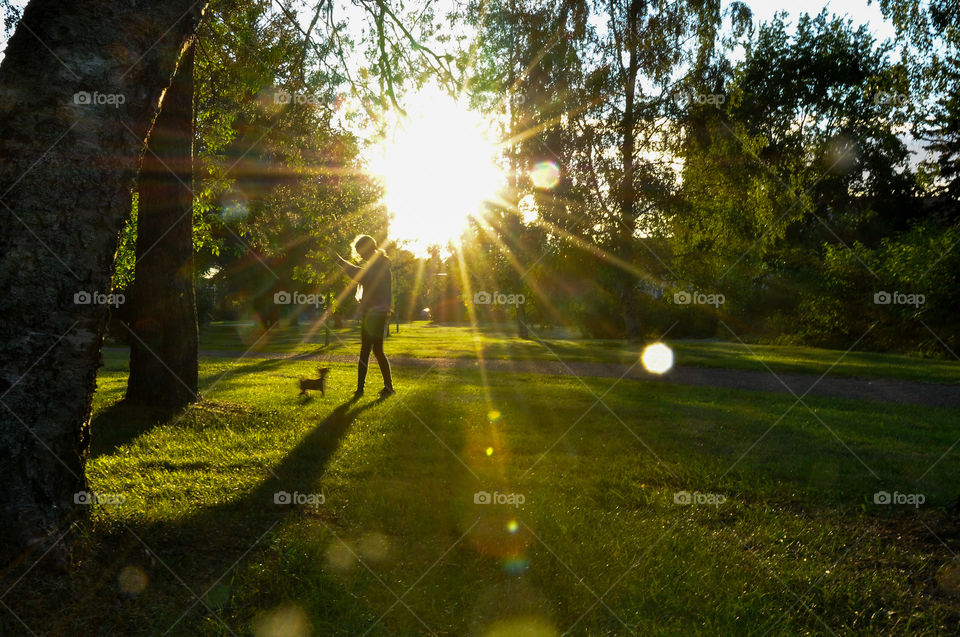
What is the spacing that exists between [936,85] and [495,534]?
10.8 metres

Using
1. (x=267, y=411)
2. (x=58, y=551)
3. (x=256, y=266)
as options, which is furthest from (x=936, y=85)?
(x=256, y=266)

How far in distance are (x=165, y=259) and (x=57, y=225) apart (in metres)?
4.37

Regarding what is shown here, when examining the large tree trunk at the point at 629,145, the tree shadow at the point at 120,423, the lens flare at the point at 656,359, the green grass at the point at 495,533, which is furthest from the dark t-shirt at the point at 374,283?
the large tree trunk at the point at 629,145

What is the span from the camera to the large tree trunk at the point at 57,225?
2.83 metres

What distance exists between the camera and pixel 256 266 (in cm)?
3703

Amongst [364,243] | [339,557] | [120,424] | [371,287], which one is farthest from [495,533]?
[364,243]

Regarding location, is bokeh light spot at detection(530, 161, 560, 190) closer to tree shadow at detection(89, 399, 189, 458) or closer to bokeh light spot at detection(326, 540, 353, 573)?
tree shadow at detection(89, 399, 189, 458)

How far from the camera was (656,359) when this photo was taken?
18.2m

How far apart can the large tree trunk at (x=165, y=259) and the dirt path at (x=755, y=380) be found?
8839 mm

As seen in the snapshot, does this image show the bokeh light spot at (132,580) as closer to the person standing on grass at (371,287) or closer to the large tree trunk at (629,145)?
the person standing on grass at (371,287)

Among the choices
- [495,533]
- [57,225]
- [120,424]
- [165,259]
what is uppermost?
[165,259]

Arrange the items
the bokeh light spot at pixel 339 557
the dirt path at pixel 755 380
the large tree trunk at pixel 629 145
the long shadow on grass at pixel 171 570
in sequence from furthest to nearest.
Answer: the large tree trunk at pixel 629 145 → the dirt path at pixel 755 380 → the bokeh light spot at pixel 339 557 → the long shadow on grass at pixel 171 570

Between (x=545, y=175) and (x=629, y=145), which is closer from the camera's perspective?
(x=629, y=145)

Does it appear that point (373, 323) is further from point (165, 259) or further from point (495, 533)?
point (495, 533)
